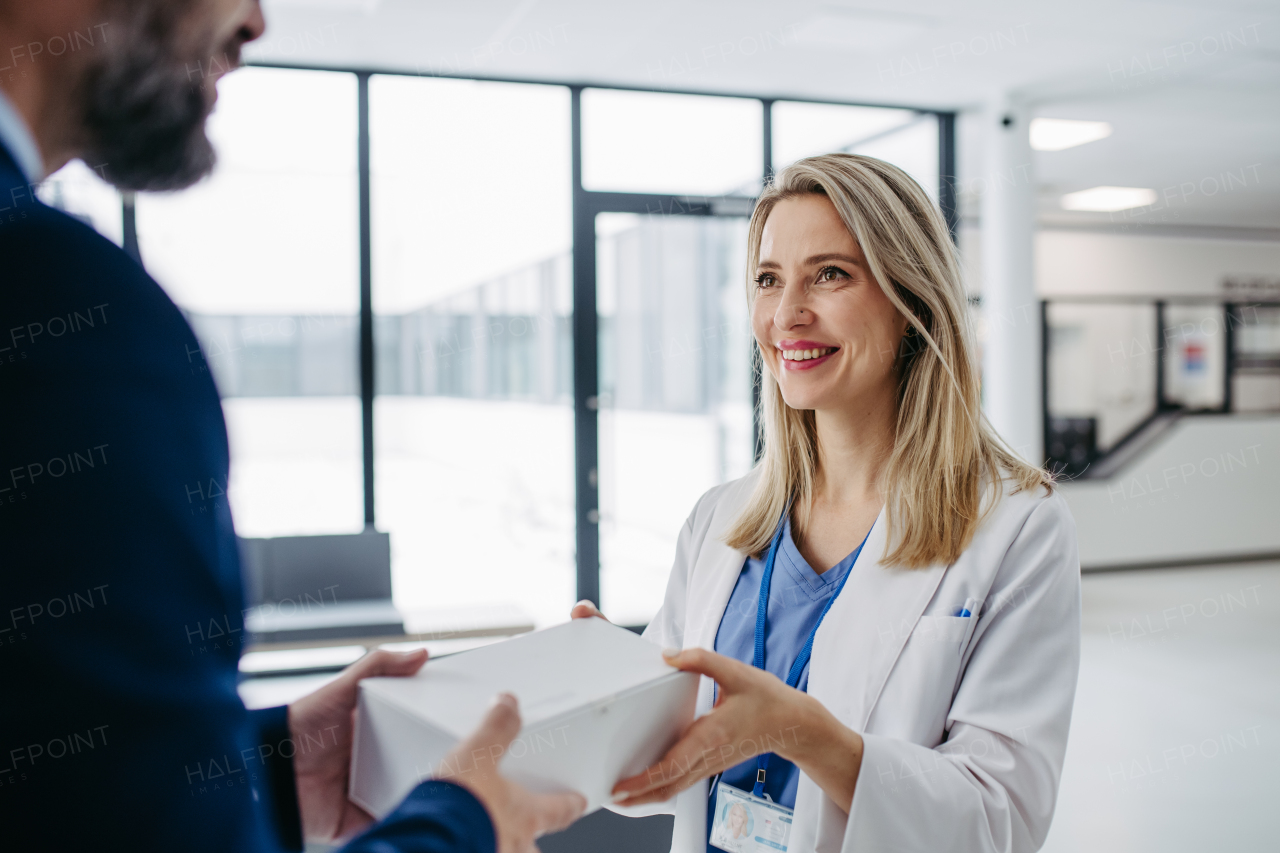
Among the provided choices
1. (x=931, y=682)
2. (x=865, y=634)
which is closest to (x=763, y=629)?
(x=865, y=634)

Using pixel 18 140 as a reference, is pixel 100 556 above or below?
below

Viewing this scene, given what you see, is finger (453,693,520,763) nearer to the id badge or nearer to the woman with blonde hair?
the woman with blonde hair

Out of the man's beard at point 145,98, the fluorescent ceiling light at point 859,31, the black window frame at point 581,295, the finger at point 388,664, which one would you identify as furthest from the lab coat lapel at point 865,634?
the black window frame at point 581,295

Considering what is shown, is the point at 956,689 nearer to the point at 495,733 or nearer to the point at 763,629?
the point at 763,629

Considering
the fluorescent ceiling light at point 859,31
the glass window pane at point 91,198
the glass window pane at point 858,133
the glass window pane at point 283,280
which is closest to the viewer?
the glass window pane at point 91,198

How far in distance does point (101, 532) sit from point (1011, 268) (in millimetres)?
5655

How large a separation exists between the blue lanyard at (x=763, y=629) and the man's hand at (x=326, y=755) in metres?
0.63

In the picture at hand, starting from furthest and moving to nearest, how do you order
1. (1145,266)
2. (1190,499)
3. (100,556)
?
(1145,266) → (1190,499) → (100,556)

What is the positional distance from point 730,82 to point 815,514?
13.9ft

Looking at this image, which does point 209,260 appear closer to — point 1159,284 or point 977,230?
point 977,230

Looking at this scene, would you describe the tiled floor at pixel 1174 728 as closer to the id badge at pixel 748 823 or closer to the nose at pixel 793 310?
the id badge at pixel 748 823

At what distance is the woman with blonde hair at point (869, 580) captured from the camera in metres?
1.17

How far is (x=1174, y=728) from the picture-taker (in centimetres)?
445

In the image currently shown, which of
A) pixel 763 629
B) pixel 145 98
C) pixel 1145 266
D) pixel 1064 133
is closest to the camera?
pixel 145 98
